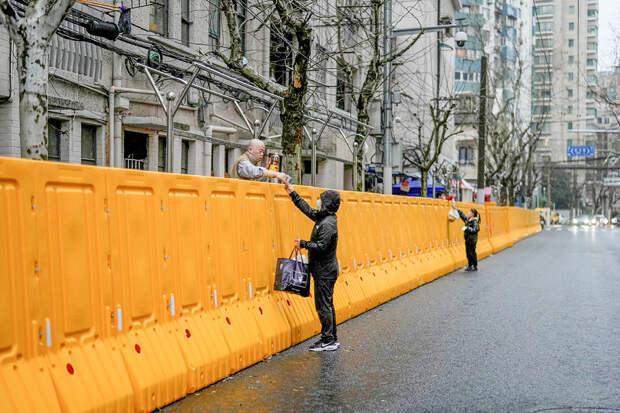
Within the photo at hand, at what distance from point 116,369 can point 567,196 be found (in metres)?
127

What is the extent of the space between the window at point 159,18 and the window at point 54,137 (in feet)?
13.4

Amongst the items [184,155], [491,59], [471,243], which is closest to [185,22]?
[184,155]

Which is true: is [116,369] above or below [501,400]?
above

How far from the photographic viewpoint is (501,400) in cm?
623

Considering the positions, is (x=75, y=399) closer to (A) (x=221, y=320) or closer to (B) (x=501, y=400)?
(A) (x=221, y=320)

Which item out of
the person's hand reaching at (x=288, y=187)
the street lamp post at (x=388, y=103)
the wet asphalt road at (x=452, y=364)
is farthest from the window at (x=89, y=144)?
the person's hand reaching at (x=288, y=187)

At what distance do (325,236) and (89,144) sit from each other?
1034 cm

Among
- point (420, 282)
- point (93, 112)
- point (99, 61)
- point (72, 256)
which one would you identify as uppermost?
point (99, 61)

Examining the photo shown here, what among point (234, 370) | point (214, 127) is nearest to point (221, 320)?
point (234, 370)

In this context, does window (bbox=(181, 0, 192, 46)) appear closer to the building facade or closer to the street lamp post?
the building facade

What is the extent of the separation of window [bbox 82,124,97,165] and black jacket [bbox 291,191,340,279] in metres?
9.82

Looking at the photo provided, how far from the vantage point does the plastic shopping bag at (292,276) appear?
833cm

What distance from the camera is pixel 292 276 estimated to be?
8359 millimetres

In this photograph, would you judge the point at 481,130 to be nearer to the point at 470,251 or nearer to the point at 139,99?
the point at 470,251
